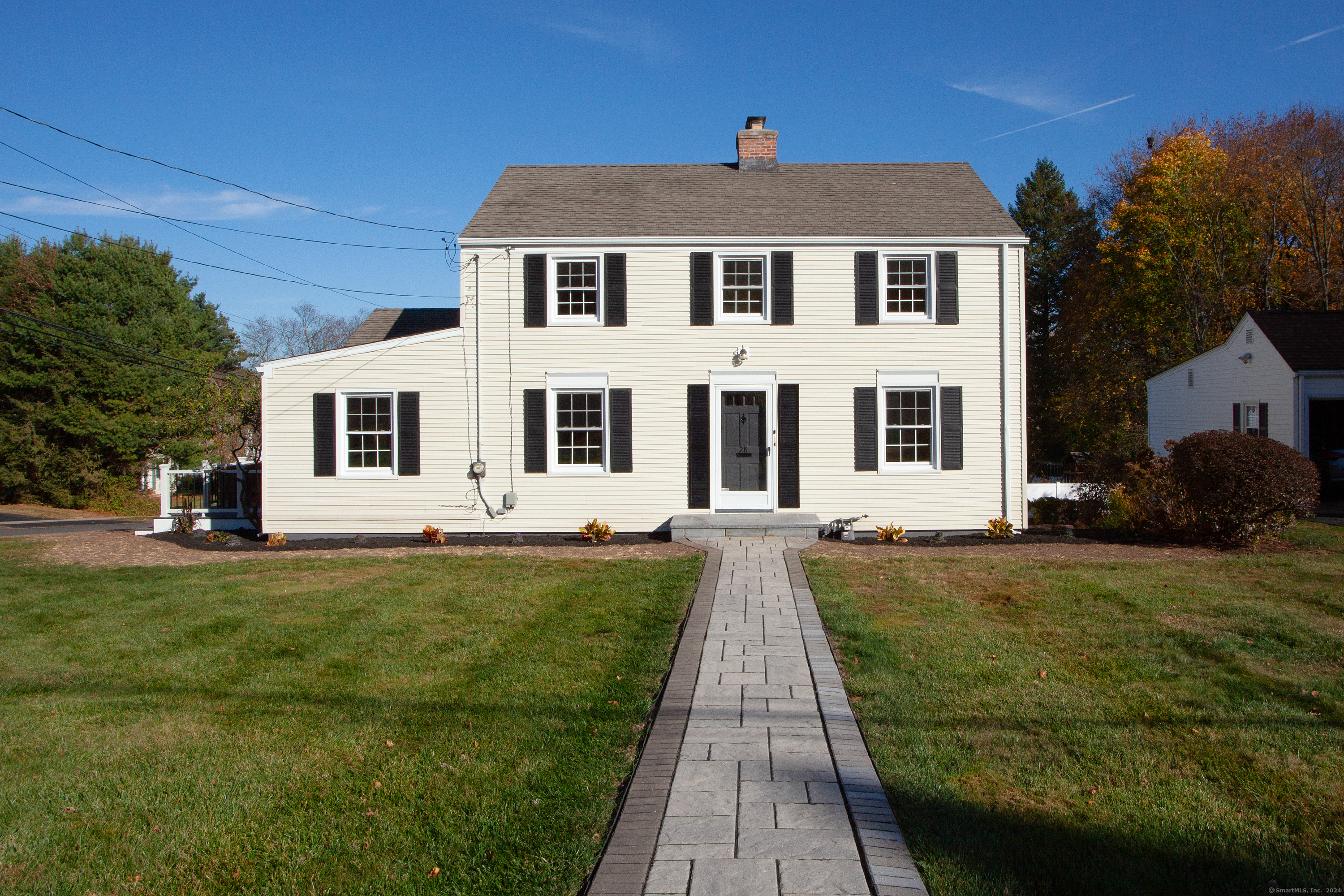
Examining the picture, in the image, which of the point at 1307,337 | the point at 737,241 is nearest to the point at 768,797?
the point at 737,241

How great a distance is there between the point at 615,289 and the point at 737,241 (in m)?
2.31

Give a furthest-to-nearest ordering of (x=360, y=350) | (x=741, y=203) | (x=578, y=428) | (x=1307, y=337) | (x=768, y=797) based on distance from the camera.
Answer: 1. (x=1307, y=337)
2. (x=741, y=203)
3. (x=578, y=428)
4. (x=360, y=350)
5. (x=768, y=797)

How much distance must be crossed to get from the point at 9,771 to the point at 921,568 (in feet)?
29.9

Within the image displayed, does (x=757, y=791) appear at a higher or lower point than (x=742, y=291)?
lower

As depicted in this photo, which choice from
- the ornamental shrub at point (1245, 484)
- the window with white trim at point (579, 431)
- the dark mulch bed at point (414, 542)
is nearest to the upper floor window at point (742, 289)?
the window with white trim at point (579, 431)

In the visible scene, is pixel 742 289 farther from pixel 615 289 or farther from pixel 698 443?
pixel 698 443

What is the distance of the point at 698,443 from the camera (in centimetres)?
1451

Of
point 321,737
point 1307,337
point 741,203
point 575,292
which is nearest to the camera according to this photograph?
point 321,737

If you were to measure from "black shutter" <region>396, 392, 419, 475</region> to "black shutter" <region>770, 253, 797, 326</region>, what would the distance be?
646cm

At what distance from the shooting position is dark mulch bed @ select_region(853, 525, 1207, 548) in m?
12.8

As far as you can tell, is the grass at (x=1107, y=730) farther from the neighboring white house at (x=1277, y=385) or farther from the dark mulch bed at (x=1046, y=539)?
the neighboring white house at (x=1277, y=385)

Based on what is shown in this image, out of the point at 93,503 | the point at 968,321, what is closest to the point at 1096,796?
the point at 968,321

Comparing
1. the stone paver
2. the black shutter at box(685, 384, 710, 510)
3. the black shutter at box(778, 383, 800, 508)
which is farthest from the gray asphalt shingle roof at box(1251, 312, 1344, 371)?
the stone paver

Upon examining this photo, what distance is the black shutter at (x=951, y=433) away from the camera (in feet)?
47.4
